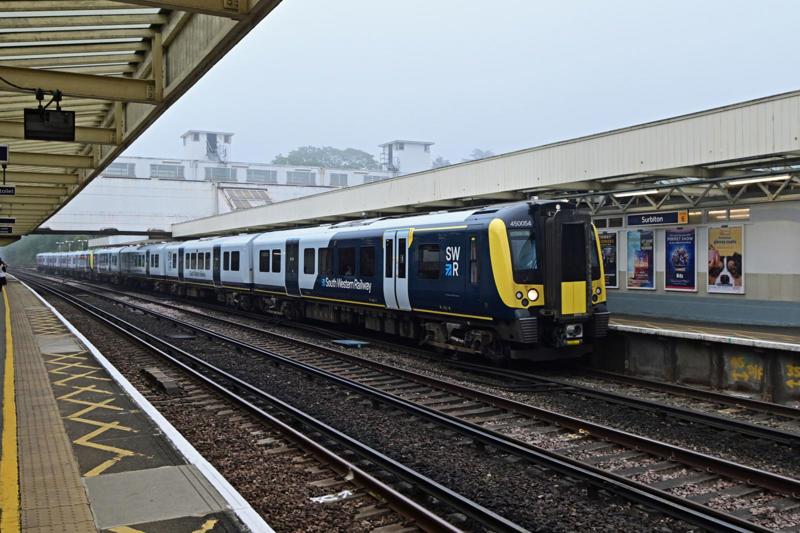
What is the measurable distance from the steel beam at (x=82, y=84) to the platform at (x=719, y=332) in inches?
356

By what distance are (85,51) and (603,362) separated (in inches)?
413

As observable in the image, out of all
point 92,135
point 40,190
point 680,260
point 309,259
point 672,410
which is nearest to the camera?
point 672,410

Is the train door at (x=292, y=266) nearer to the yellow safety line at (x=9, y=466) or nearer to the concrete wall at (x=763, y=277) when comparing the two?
the yellow safety line at (x=9, y=466)

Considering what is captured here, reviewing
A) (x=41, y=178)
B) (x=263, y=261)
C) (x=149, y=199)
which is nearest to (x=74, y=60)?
(x=263, y=261)

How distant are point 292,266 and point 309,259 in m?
1.18

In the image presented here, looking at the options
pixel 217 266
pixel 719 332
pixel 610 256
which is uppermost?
pixel 610 256

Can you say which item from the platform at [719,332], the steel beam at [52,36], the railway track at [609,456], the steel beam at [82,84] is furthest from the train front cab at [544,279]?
the steel beam at [52,36]

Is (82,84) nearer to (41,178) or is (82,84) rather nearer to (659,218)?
(659,218)

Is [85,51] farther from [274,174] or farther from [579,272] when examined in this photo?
[274,174]

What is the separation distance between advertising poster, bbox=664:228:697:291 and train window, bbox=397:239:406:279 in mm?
5632

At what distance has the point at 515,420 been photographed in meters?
8.55

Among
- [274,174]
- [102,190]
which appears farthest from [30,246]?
[102,190]

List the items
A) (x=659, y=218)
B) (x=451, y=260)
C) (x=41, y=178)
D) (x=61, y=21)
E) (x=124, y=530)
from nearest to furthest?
(x=124, y=530) → (x=61, y=21) → (x=451, y=260) → (x=659, y=218) → (x=41, y=178)

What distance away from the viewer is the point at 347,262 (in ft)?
52.5
